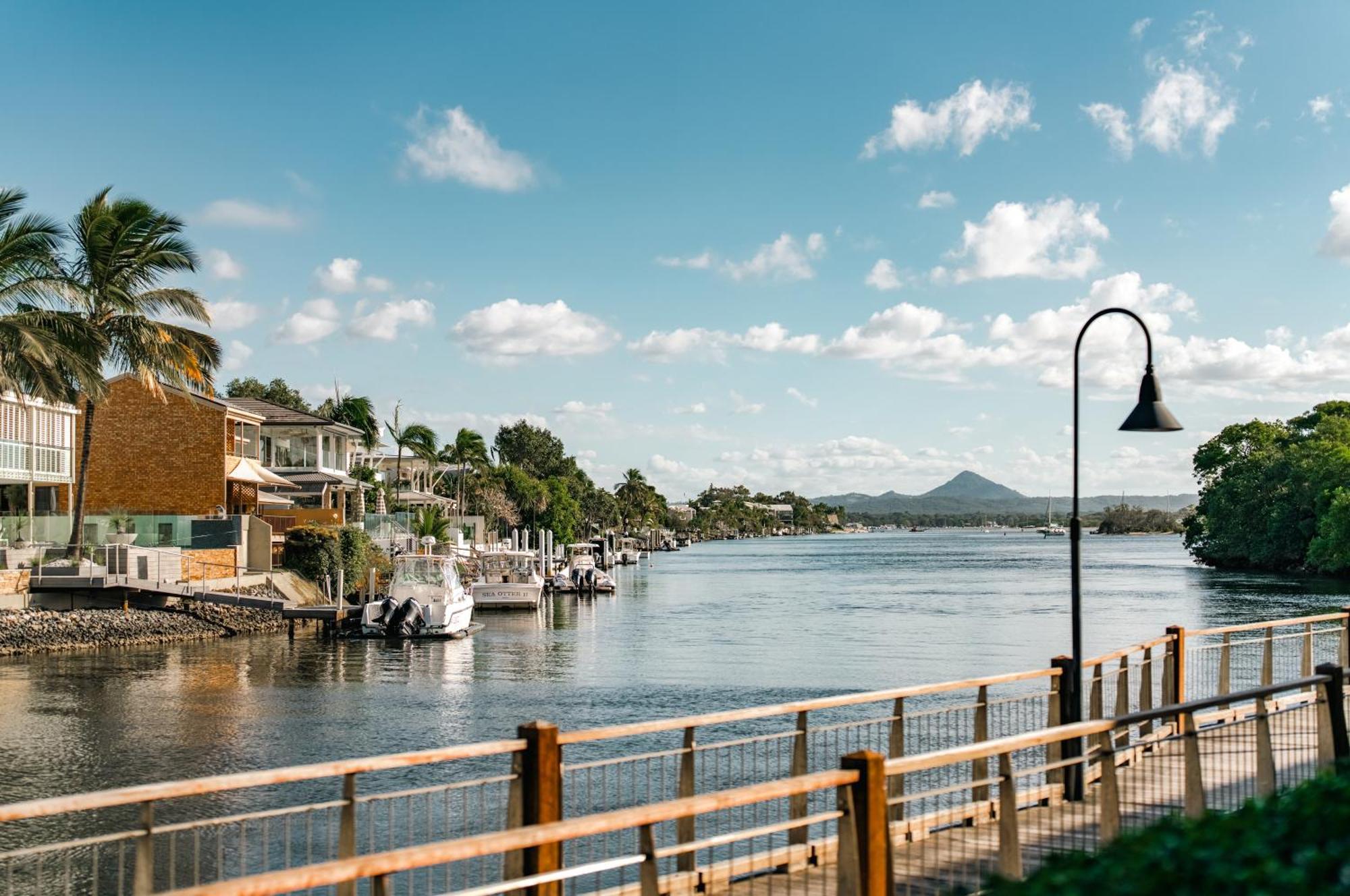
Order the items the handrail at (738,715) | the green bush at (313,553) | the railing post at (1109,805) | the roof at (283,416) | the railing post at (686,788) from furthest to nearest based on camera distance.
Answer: the roof at (283,416) < the green bush at (313,553) < the railing post at (686,788) < the handrail at (738,715) < the railing post at (1109,805)

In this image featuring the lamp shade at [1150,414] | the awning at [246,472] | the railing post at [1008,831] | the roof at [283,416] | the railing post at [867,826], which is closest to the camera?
the railing post at [867,826]

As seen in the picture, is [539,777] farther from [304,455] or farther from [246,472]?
[304,455]

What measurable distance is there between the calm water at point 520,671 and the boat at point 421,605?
3.65ft

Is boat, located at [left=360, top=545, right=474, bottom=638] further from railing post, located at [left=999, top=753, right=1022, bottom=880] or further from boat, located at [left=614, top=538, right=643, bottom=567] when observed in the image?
Answer: boat, located at [left=614, top=538, right=643, bottom=567]

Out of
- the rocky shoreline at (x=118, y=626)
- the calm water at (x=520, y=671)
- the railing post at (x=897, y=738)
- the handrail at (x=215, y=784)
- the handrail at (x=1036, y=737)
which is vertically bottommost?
the calm water at (x=520, y=671)

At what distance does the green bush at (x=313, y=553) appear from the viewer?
56.8 m

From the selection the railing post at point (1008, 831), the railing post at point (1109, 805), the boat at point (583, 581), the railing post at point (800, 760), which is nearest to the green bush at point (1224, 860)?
the railing post at point (1008, 831)

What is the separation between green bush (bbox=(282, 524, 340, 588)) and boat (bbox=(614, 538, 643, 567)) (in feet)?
283

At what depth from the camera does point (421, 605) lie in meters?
50.0

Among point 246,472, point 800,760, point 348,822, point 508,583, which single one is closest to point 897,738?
point 800,760

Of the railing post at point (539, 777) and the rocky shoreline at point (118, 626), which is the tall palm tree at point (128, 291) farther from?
the railing post at point (539, 777)

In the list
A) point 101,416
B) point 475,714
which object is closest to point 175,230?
point 101,416

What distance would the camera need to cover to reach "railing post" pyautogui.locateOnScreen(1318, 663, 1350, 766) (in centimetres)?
962

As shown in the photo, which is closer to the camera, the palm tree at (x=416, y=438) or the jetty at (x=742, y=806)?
the jetty at (x=742, y=806)
